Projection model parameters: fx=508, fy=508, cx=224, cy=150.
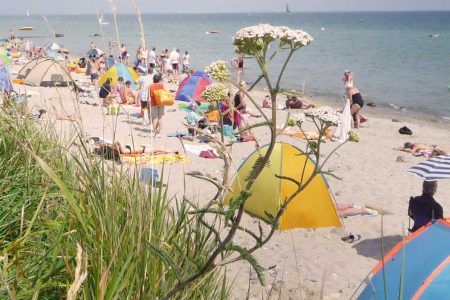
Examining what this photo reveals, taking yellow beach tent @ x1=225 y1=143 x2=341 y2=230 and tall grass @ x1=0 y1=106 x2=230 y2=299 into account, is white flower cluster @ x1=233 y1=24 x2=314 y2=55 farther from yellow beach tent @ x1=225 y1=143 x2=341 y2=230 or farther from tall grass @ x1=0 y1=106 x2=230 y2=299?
yellow beach tent @ x1=225 y1=143 x2=341 y2=230

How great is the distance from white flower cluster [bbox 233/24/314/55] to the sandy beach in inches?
28.9

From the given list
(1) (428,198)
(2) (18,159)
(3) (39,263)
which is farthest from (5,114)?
(1) (428,198)

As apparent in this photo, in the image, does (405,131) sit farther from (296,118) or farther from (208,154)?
(296,118)

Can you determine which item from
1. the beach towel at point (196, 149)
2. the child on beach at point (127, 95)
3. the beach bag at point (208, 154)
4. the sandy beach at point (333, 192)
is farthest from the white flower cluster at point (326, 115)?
the child on beach at point (127, 95)

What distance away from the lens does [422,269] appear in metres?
3.69

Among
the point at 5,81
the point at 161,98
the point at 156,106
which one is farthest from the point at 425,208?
the point at 156,106

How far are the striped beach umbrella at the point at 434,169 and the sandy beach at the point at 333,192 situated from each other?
55 centimetres

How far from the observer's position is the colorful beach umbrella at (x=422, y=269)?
353 centimetres

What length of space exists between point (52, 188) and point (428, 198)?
4.35 meters

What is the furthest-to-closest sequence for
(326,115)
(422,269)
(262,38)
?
(422,269), (326,115), (262,38)

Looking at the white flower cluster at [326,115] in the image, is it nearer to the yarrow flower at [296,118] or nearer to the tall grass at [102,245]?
the yarrow flower at [296,118]

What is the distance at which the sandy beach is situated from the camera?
514cm

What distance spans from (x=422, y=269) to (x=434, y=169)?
2061mm

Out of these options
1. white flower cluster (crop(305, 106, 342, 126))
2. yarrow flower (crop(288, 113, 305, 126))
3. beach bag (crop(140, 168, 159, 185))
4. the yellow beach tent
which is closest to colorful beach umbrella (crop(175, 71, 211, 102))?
the yellow beach tent
